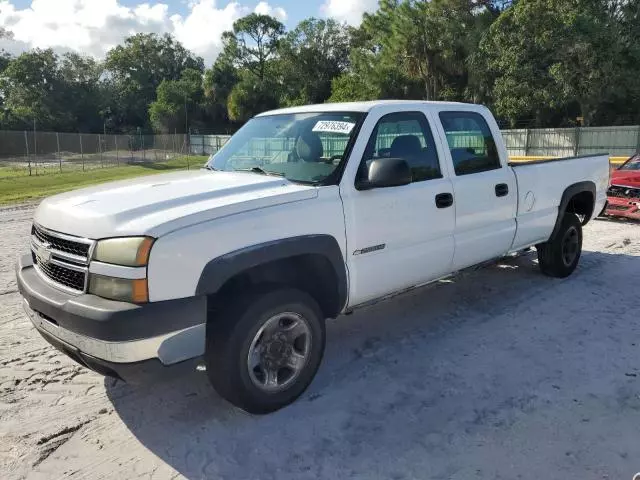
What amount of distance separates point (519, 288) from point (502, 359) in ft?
6.44

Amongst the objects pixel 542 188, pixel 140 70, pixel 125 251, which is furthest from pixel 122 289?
pixel 140 70

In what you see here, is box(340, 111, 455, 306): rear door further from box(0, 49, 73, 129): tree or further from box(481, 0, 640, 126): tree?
box(0, 49, 73, 129): tree

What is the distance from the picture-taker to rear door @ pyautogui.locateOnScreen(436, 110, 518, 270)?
4.50 m

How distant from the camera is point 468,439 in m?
3.08

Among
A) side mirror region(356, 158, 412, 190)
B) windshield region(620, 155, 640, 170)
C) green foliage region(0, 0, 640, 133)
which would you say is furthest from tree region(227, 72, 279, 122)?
side mirror region(356, 158, 412, 190)

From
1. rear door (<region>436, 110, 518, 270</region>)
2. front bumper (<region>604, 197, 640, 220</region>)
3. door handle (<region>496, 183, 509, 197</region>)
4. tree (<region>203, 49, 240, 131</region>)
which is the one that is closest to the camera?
rear door (<region>436, 110, 518, 270</region>)

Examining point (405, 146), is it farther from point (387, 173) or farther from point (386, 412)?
point (386, 412)

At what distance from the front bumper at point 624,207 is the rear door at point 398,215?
6477 mm

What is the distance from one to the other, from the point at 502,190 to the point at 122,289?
137 inches

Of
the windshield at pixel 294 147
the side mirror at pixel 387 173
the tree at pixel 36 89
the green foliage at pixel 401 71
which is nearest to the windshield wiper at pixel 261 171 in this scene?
the windshield at pixel 294 147

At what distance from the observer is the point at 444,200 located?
14.0 ft

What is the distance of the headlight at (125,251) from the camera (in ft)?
8.98

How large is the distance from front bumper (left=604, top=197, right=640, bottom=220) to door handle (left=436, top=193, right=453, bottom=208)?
6.40 meters

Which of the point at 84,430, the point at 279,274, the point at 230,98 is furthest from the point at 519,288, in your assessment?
the point at 230,98
